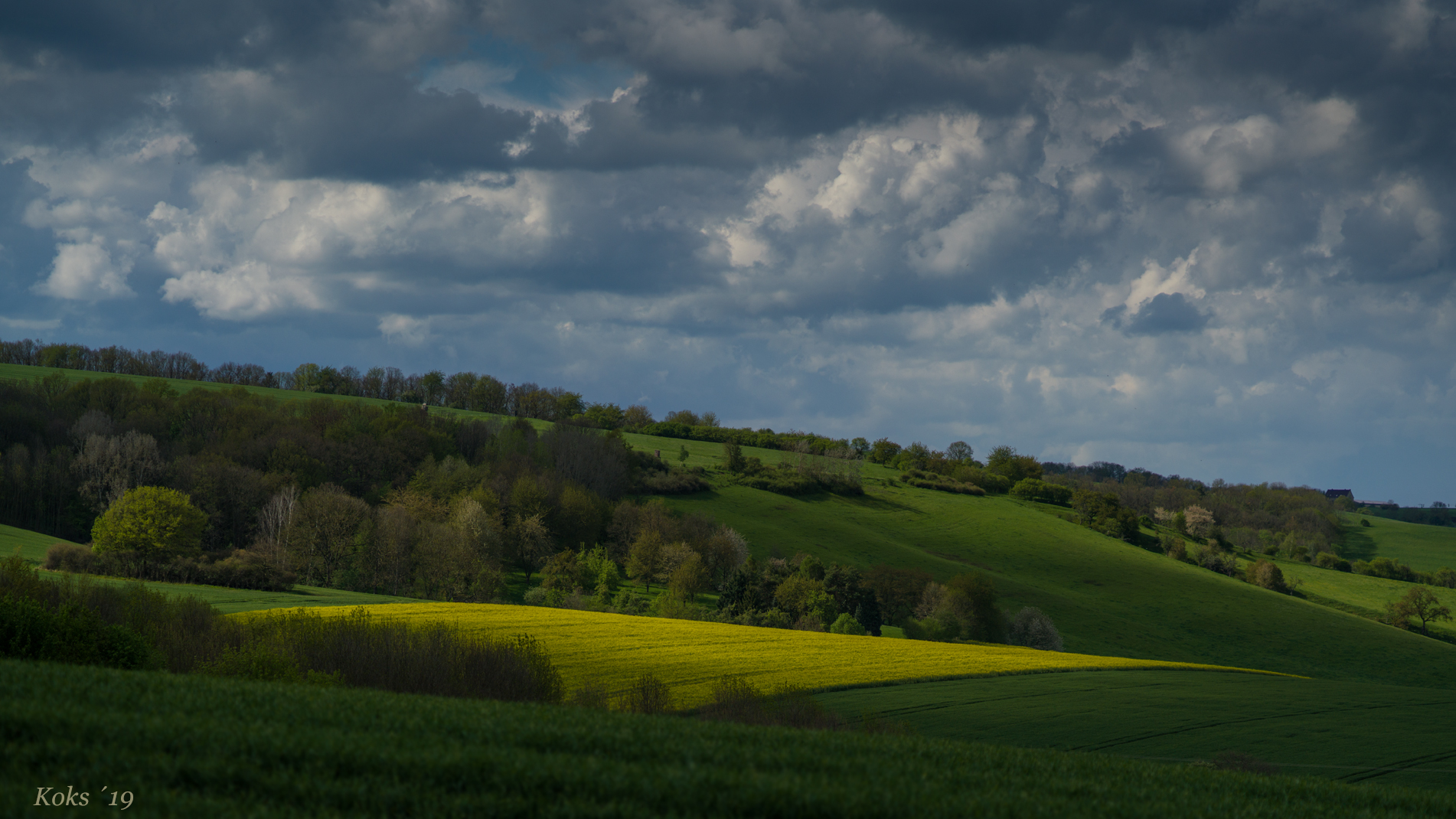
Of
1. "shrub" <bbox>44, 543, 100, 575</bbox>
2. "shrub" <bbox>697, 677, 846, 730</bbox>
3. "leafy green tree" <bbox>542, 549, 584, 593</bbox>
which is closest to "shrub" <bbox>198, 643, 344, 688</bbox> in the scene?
"shrub" <bbox>697, 677, 846, 730</bbox>

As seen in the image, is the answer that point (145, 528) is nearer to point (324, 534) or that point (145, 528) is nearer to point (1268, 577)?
point (324, 534)

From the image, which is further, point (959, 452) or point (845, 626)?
point (959, 452)

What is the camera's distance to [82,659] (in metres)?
18.6

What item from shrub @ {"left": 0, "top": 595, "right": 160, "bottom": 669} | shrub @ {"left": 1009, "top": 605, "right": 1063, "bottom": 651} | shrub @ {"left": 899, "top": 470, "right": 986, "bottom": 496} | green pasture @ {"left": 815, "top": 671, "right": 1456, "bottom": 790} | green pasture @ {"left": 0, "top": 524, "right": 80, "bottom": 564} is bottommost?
shrub @ {"left": 1009, "top": 605, "right": 1063, "bottom": 651}

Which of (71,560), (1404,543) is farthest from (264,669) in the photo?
(1404,543)

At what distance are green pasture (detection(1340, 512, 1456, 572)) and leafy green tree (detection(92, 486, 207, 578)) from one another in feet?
506

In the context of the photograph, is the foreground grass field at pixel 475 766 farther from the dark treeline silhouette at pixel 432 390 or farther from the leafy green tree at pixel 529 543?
the dark treeline silhouette at pixel 432 390

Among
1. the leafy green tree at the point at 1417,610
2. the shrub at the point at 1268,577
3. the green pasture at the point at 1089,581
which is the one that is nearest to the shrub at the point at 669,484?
the green pasture at the point at 1089,581

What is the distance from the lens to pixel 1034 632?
7819 cm

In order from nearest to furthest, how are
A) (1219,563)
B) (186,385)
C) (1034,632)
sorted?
A: (1034,632), (1219,563), (186,385)

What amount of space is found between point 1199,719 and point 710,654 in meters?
21.1

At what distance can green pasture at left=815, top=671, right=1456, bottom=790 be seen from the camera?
27.1m

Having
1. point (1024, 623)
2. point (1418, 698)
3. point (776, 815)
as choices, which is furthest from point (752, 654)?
point (1024, 623)

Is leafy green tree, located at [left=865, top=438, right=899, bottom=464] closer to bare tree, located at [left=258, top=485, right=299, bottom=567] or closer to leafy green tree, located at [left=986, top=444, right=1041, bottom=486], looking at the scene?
leafy green tree, located at [left=986, top=444, right=1041, bottom=486]
